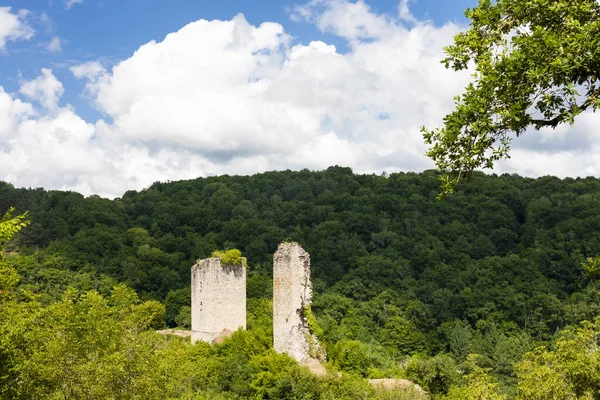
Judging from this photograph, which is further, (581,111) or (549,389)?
(549,389)

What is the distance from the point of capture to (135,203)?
7769 cm

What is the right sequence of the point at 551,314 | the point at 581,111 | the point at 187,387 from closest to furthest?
1. the point at 581,111
2. the point at 187,387
3. the point at 551,314

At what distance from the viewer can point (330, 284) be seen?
61844 millimetres

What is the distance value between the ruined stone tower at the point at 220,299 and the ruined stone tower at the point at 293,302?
6416 mm

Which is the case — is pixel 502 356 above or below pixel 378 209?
below

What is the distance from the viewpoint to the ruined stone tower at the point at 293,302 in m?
22.3

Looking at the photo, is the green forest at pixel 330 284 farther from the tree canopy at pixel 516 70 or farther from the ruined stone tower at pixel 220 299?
the tree canopy at pixel 516 70

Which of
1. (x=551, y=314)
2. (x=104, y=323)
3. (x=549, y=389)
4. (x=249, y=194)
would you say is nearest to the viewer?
(x=104, y=323)

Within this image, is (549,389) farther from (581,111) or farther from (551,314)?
(551,314)

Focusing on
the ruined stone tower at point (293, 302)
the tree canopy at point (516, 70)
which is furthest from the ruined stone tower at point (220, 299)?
the tree canopy at point (516, 70)

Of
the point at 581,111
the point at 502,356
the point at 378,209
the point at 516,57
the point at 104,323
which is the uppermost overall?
the point at 378,209

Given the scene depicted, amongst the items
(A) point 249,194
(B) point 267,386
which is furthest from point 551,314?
(A) point 249,194

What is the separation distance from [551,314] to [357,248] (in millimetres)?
21396

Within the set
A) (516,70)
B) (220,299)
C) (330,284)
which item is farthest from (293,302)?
(330,284)
